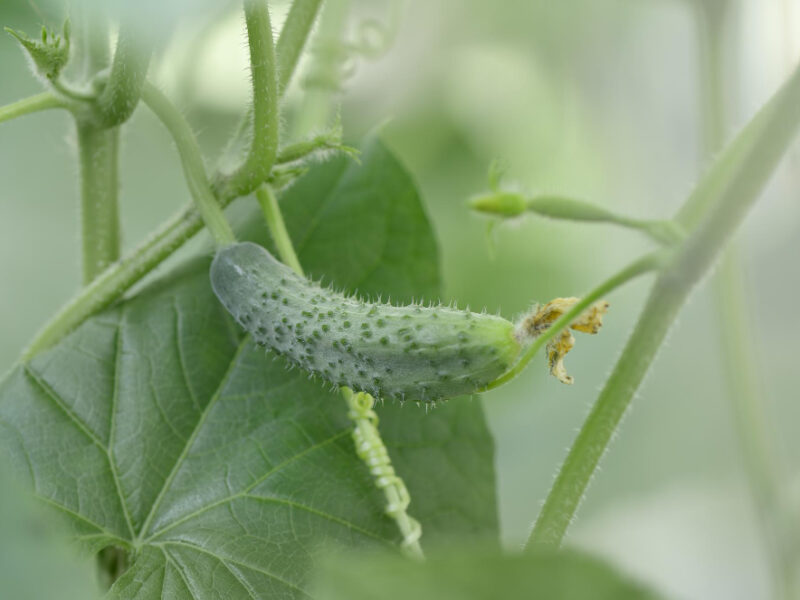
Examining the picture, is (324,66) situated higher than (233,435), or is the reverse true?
(324,66)

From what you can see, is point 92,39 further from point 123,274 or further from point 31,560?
point 31,560

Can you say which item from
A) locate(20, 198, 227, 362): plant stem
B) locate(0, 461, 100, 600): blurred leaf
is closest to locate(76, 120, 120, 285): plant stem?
locate(20, 198, 227, 362): plant stem

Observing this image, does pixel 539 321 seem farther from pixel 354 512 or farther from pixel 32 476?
pixel 32 476

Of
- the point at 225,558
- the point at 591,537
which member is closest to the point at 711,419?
the point at 591,537

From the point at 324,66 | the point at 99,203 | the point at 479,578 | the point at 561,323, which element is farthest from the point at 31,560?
the point at 324,66

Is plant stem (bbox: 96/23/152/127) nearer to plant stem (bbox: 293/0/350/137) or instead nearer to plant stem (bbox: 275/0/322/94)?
plant stem (bbox: 275/0/322/94)
